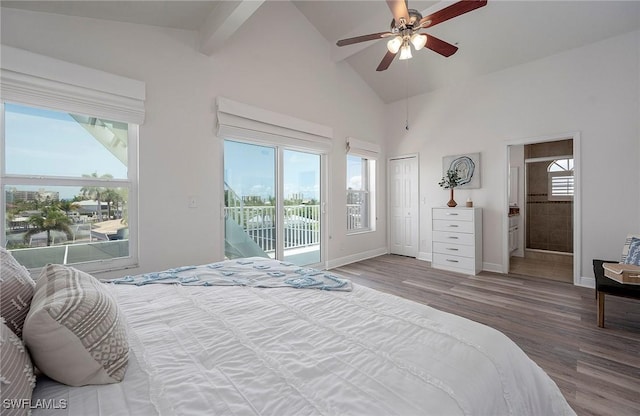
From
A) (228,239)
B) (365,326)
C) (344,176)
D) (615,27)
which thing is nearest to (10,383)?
(365,326)

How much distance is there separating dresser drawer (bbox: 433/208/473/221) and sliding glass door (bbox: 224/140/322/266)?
6.48 ft

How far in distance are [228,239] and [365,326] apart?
102 inches

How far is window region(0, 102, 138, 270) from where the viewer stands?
6.91ft

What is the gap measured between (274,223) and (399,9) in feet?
9.08

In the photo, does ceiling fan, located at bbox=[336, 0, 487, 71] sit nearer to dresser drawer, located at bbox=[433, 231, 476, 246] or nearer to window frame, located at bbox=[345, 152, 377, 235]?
dresser drawer, located at bbox=[433, 231, 476, 246]

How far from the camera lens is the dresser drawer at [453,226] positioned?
418cm

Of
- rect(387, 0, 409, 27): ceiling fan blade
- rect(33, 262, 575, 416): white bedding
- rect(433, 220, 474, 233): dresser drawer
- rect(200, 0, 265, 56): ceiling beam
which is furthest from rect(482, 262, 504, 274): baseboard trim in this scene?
rect(200, 0, 265, 56): ceiling beam

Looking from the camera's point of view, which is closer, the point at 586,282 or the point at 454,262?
the point at 586,282

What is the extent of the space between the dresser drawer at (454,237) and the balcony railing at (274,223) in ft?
6.55

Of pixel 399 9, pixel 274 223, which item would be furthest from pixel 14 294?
pixel 274 223

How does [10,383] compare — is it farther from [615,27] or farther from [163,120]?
[615,27]

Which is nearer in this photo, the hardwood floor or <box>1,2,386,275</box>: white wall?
the hardwood floor

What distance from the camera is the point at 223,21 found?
2514mm

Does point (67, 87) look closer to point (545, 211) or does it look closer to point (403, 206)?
point (403, 206)
